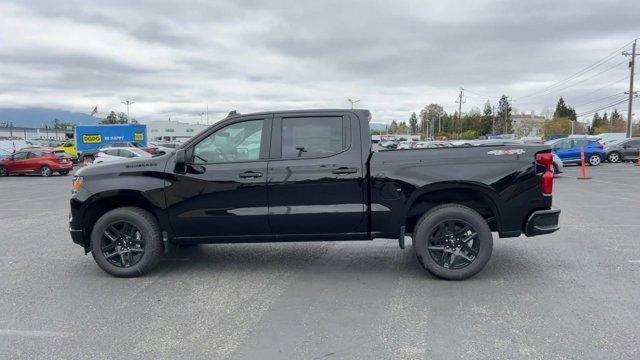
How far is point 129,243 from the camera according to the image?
5723 mm

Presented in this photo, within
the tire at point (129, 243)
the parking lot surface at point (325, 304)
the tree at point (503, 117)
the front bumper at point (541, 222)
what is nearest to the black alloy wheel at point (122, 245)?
the tire at point (129, 243)

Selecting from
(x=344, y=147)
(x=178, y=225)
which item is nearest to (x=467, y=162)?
(x=344, y=147)

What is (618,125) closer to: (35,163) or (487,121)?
(487,121)

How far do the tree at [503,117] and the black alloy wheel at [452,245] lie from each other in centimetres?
10527

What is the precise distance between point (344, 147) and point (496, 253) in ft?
8.88

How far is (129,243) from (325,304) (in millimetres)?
2560

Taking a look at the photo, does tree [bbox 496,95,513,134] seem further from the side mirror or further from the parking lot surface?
the side mirror

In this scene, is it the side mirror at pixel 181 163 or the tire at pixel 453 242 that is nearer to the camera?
the tire at pixel 453 242

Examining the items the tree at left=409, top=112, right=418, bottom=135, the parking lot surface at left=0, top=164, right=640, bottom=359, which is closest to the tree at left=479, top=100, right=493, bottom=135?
the tree at left=409, top=112, right=418, bottom=135

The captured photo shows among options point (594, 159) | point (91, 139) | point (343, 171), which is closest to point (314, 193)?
point (343, 171)

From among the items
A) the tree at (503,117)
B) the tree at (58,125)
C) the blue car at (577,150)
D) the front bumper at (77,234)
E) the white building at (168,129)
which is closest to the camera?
the front bumper at (77,234)

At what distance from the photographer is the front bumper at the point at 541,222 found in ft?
17.5

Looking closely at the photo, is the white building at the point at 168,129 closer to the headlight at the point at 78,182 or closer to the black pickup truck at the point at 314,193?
the headlight at the point at 78,182

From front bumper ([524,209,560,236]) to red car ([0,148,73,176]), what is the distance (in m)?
25.6
